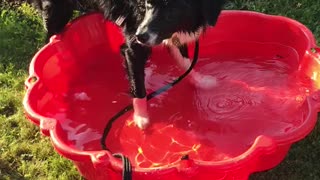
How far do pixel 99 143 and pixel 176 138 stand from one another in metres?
0.48

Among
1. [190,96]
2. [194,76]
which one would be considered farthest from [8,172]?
[194,76]

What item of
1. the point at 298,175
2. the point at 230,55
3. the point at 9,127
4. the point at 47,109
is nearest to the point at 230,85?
the point at 230,55

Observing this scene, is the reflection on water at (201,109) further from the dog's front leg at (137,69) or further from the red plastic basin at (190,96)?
the dog's front leg at (137,69)

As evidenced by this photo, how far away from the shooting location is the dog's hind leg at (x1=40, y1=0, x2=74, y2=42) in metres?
3.92

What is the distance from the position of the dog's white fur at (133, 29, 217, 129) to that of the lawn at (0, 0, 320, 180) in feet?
1.72

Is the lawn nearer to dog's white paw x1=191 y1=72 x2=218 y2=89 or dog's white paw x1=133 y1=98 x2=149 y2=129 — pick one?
dog's white paw x1=133 y1=98 x2=149 y2=129

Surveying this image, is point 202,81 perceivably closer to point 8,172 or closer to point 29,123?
point 29,123

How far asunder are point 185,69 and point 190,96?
0.24 m

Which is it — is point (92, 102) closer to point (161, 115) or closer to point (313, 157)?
point (161, 115)

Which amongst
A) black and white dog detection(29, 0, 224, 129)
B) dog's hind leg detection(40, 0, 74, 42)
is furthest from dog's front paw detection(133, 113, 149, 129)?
dog's hind leg detection(40, 0, 74, 42)

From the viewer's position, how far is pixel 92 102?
11.7 feet

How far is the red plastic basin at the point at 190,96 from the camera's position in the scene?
2.98m

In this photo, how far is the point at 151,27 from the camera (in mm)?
2572

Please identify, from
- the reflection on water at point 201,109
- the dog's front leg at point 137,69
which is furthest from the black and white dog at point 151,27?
the reflection on water at point 201,109
